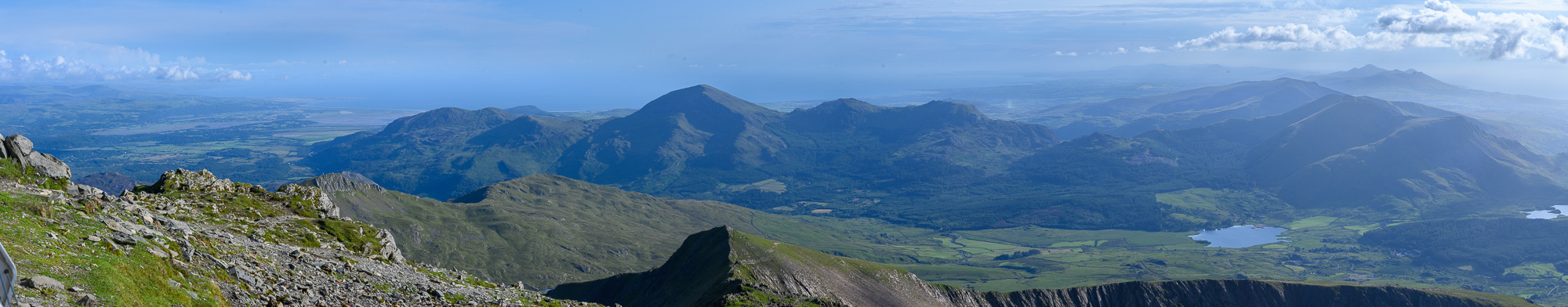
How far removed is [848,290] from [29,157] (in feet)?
288

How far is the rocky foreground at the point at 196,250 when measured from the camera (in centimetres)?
2718

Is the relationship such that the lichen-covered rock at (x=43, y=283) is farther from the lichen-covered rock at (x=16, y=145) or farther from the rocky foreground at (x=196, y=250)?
the lichen-covered rock at (x=16, y=145)

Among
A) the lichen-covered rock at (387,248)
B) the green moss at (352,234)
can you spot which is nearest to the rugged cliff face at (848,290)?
the lichen-covered rock at (387,248)

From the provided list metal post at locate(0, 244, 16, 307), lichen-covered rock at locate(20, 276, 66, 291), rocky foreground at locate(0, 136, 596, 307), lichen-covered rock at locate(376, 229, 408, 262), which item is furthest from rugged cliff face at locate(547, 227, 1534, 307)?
metal post at locate(0, 244, 16, 307)

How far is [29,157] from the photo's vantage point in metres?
47.6

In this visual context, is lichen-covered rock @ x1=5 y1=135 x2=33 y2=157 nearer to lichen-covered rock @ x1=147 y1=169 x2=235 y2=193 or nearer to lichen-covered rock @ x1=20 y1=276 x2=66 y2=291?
lichen-covered rock @ x1=147 y1=169 x2=235 y2=193

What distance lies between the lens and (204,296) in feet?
99.2

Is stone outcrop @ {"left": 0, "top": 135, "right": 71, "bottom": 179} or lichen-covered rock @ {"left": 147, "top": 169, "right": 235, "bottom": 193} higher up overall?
stone outcrop @ {"left": 0, "top": 135, "right": 71, "bottom": 179}

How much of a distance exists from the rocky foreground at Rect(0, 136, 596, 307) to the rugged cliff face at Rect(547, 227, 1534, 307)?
4532cm

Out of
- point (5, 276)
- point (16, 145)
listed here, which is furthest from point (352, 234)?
point (5, 276)

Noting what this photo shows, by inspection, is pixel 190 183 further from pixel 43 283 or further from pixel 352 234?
pixel 43 283

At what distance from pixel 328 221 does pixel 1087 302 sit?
117081mm

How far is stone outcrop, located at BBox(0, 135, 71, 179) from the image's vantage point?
46750 millimetres

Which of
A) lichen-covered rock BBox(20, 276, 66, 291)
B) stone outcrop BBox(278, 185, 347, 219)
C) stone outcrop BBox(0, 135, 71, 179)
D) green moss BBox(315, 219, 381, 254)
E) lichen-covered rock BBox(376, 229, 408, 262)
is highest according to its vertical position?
stone outcrop BBox(0, 135, 71, 179)
